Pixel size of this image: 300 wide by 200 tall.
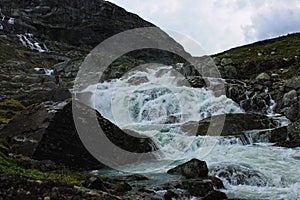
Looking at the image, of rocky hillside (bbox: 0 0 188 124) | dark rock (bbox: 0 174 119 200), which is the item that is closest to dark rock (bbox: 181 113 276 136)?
dark rock (bbox: 0 174 119 200)

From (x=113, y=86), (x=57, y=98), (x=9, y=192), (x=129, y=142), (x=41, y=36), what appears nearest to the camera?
(x=9, y=192)

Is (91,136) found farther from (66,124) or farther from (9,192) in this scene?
(9,192)

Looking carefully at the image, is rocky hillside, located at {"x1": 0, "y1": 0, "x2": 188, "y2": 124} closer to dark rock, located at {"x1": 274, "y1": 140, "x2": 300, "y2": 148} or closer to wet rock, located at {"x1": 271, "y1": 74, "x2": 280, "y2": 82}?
wet rock, located at {"x1": 271, "y1": 74, "x2": 280, "y2": 82}

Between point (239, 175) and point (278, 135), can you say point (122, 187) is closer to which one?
point (239, 175)

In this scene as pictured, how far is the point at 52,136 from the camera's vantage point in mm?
15711

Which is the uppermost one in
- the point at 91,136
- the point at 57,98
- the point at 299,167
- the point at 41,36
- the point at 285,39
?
the point at 41,36

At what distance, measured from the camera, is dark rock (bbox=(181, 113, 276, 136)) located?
21672 millimetres

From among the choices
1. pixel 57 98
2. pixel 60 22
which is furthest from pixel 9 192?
pixel 60 22

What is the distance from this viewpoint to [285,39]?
72.4 m

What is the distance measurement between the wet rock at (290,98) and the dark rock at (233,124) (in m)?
5.84

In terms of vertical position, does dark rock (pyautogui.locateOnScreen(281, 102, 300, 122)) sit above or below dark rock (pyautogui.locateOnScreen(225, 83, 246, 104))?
below

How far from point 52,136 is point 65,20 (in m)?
95.2

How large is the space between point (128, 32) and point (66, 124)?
10017 cm

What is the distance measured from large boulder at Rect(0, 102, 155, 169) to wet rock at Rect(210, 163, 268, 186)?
18.8ft
